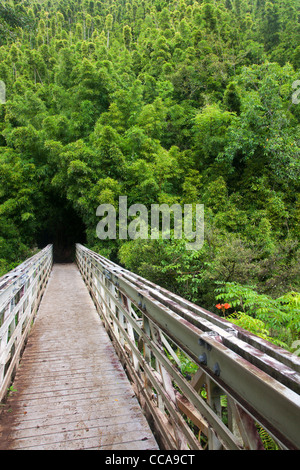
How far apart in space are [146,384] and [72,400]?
2.54 ft

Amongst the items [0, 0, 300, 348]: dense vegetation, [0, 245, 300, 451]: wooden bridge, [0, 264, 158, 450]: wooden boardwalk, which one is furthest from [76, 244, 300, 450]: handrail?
[0, 0, 300, 348]: dense vegetation

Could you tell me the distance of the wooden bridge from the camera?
0.99 meters

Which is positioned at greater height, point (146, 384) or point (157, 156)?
point (157, 156)

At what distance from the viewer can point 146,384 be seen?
2354 mm

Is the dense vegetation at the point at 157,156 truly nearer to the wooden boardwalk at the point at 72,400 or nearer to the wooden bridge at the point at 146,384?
the wooden boardwalk at the point at 72,400

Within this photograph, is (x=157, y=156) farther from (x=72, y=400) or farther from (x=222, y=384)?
(x=222, y=384)

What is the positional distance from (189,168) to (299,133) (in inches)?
216

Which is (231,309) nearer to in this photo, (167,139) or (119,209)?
(119,209)

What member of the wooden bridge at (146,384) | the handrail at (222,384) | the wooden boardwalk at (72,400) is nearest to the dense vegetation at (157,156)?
the wooden boardwalk at (72,400)

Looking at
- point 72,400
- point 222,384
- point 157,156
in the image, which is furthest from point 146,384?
point 157,156

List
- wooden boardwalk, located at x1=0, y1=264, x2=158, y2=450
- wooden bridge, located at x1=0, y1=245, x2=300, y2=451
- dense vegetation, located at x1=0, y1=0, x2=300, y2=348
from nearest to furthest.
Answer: wooden bridge, located at x1=0, y1=245, x2=300, y2=451 → wooden boardwalk, located at x1=0, y1=264, x2=158, y2=450 → dense vegetation, located at x1=0, y1=0, x2=300, y2=348

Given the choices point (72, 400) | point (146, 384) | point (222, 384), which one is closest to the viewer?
point (222, 384)

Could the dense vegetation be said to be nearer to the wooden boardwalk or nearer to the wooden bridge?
the wooden boardwalk
